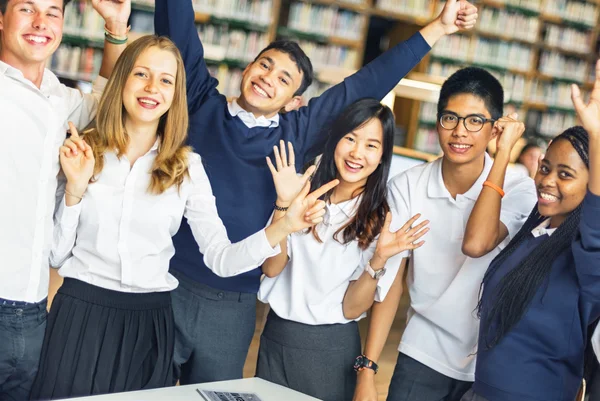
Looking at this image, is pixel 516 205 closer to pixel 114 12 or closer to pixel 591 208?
pixel 591 208

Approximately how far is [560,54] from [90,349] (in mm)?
7556

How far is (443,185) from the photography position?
219 centimetres

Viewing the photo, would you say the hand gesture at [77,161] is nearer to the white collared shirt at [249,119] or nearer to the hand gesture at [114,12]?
the hand gesture at [114,12]

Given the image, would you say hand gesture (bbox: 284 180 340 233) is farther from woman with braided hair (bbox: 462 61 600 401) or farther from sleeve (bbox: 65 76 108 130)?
sleeve (bbox: 65 76 108 130)

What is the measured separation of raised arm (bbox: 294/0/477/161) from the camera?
2406 mm

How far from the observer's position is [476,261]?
2.13 m

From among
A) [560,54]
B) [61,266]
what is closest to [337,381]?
[61,266]

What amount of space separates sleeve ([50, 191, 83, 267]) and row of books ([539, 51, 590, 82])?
7.27 metres

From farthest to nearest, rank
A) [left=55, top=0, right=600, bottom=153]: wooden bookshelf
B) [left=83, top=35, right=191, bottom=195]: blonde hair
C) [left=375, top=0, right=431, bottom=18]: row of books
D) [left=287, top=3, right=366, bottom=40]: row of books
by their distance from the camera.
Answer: [left=375, top=0, right=431, bottom=18]: row of books → [left=287, top=3, right=366, bottom=40]: row of books → [left=55, top=0, right=600, bottom=153]: wooden bookshelf → [left=83, top=35, right=191, bottom=195]: blonde hair

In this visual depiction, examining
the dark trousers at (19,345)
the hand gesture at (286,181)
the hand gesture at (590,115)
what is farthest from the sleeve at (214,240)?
the hand gesture at (590,115)

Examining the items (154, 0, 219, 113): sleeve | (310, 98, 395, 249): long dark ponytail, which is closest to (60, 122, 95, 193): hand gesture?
(154, 0, 219, 113): sleeve

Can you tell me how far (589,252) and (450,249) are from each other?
0.58 m

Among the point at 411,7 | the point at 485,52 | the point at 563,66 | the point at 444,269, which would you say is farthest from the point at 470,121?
the point at 563,66

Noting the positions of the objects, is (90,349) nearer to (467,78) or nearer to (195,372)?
(195,372)
